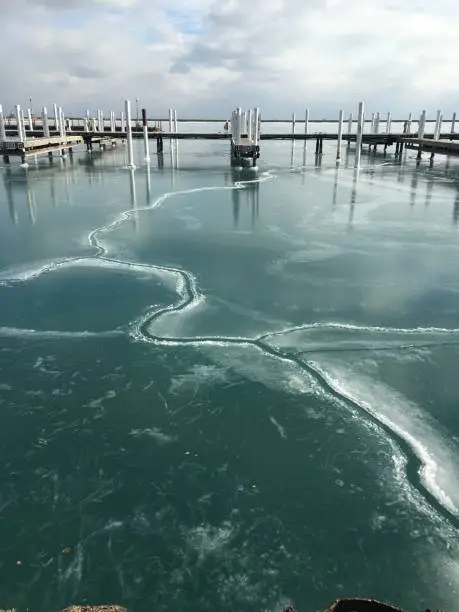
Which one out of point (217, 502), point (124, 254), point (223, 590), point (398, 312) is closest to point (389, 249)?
point (398, 312)

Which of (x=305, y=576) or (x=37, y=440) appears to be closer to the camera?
(x=305, y=576)

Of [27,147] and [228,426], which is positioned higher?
[27,147]

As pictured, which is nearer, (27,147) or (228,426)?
(228,426)

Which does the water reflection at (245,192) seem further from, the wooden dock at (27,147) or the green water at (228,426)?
the wooden dock at (27,147)

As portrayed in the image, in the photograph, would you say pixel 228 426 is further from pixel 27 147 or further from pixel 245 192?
pixel 27 147

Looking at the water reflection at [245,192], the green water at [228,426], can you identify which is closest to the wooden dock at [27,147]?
the water reflection at [245,192]

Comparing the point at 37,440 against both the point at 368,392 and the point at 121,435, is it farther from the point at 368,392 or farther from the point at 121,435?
the point at 368,392

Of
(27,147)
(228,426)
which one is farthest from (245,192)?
(228,426)
